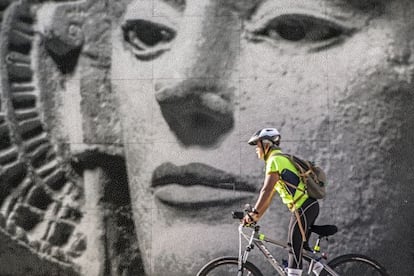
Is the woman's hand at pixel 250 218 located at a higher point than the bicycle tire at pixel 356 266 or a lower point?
higher

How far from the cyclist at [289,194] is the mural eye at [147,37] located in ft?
5.42

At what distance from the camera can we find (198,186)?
6.57 m

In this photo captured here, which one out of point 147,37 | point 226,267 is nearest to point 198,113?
point 147,37

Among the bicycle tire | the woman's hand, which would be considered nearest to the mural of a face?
Answer: the bicycle tire

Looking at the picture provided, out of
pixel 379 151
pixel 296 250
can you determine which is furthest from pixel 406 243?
pixel 296 250

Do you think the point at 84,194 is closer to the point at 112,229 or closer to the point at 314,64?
the point at 112,229

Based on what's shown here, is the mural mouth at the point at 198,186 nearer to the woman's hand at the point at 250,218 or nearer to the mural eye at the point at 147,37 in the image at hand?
the mural eye at the point at 147,37

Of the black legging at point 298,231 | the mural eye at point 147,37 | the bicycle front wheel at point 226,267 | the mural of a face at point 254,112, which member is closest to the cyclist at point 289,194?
the black legging at point 298,231

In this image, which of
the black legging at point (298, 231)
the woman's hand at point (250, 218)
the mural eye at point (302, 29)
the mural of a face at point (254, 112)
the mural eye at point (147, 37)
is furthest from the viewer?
the mural eye at point (147, 37)

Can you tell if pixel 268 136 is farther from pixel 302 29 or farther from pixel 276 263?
pixel 302 29

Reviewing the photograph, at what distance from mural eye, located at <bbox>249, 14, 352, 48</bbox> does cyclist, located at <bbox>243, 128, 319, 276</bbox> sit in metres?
1.33

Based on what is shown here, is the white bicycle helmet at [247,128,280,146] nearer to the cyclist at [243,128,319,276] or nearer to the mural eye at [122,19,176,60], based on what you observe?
the cyclist at [243,128,319,276]

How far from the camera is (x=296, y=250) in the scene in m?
5.45

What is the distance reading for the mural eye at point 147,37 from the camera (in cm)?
670
